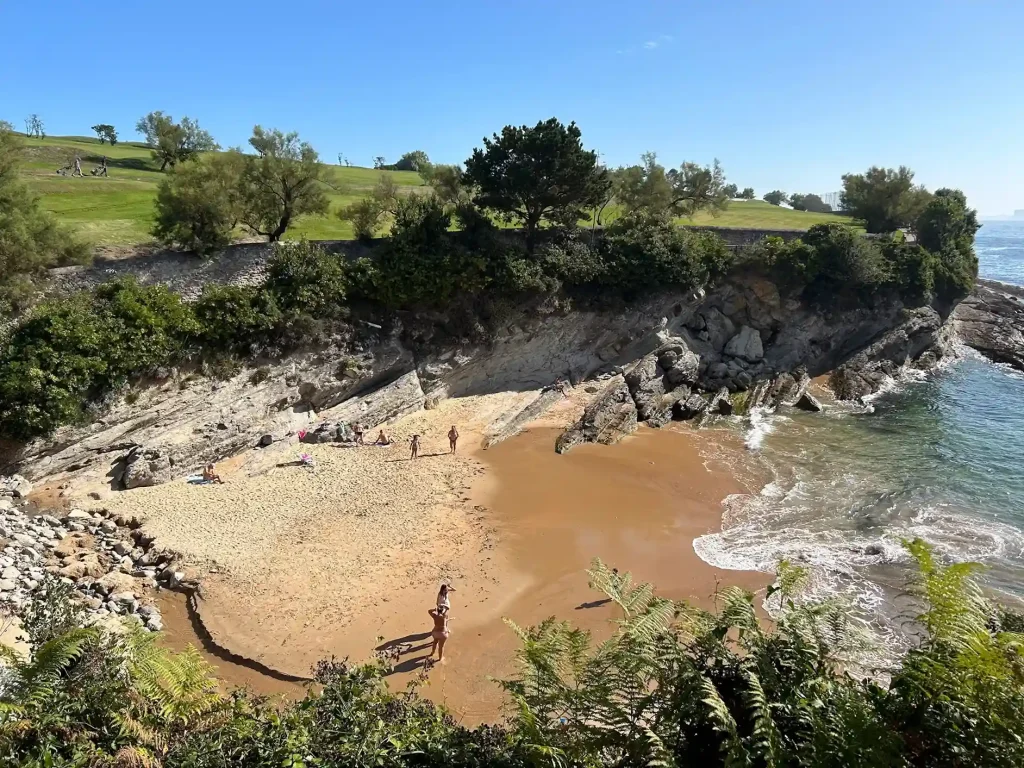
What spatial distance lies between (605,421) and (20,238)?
2360cm

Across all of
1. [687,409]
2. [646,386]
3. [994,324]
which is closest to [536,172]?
[646,386]

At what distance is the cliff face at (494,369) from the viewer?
66.7 ft

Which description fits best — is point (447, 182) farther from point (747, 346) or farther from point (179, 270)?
point (747, 346)

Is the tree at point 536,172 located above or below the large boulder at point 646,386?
above

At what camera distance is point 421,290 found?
27062 millimetres

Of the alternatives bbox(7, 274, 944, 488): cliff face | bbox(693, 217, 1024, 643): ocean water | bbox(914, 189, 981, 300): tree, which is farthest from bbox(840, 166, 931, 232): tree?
bbox(693, 217, 1024, 643): ocean water

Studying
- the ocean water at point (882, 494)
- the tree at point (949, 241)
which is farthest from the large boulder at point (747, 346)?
the tree at point (949, 241)

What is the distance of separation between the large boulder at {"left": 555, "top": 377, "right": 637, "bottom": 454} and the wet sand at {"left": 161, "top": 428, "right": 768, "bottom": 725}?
527 mm

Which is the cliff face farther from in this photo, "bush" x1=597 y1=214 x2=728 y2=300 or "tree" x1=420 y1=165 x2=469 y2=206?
"tree" x1=420 y1=165 x2=469 y2=206

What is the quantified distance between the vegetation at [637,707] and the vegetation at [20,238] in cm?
1785

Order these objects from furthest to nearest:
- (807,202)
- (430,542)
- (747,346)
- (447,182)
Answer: (807,202), (747,346), (447,182), (430,542)

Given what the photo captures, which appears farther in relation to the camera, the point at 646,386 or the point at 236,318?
the point at 646,386

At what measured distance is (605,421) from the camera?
27266 mm

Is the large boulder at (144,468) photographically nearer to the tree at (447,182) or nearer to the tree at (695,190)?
the tree at (447,182)
